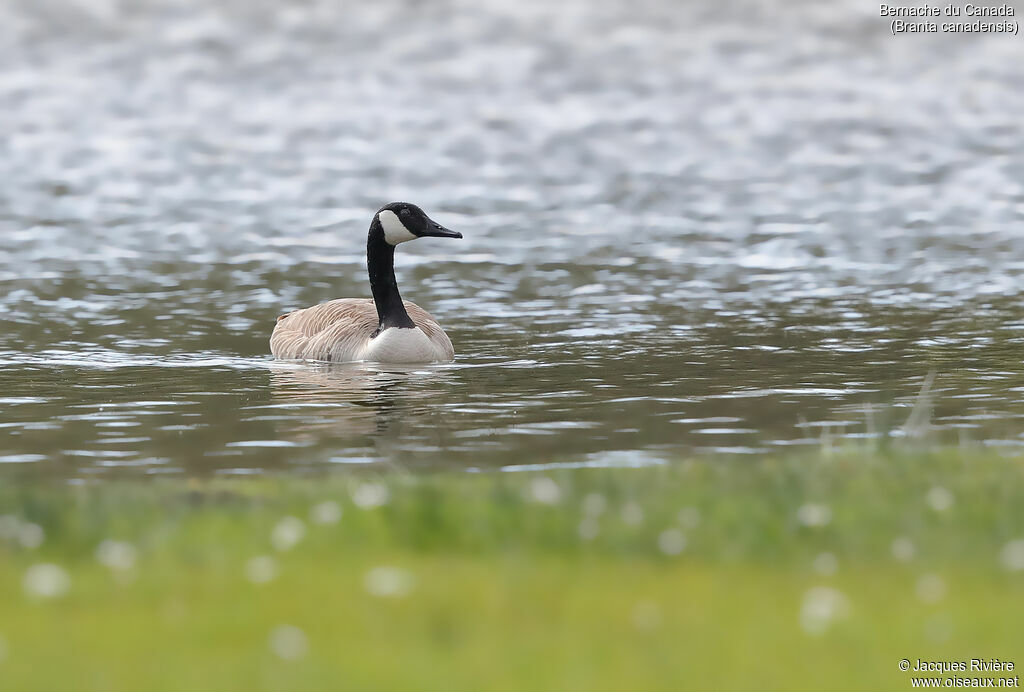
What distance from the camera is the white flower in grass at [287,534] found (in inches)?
359

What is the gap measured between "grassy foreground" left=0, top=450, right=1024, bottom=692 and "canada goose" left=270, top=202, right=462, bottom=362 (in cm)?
912

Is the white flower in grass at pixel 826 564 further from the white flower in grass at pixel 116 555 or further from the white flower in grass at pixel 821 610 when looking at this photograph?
the white flower in grass at pixel 116 555

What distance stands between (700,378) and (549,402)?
230 cm

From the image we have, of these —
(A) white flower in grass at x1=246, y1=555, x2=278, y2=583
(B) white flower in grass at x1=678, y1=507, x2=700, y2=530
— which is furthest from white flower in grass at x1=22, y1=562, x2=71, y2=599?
(B) white flower in grass at x1=678, y1=507, x2=700, y2=530

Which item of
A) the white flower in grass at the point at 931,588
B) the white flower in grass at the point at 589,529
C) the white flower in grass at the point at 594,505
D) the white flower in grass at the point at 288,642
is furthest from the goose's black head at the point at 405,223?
the white flower in grass at the point at 288,642

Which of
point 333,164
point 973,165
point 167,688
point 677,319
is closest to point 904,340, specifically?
point 677,319

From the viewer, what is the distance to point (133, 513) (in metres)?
10.1

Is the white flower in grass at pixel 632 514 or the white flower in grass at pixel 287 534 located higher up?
the white flower in grass at pixel 287 534

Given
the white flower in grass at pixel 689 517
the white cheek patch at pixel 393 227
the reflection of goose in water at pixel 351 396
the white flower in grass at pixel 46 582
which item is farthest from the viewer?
the white cheek patch at pixel 393 227

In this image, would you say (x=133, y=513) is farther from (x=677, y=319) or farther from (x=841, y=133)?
(x=841, y=133)

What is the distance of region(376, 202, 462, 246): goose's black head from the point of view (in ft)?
71.1

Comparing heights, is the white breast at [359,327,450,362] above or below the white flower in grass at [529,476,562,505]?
below

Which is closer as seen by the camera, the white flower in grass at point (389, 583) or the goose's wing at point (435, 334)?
the white flower in grass at point (389, 583)

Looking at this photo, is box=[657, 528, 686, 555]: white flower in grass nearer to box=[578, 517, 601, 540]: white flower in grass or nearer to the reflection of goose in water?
box=[578, 517, 601, 540]: white flower in grass
